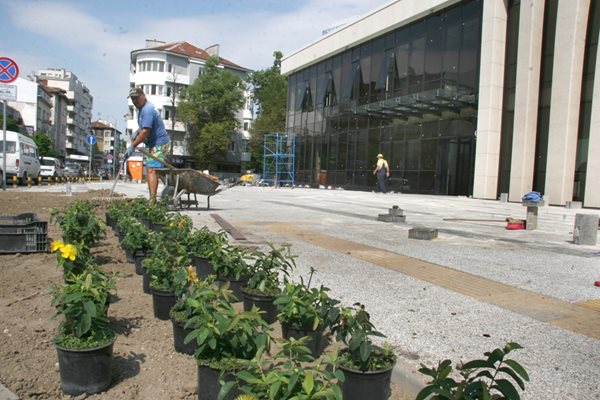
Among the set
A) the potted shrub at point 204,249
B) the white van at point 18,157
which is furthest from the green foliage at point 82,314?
the white van at point 18,157

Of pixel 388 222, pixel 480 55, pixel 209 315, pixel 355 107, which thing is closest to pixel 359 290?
pixel 209 315

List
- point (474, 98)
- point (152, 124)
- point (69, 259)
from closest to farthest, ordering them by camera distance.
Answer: point (69, 259)
point (152, 124)
point (474, 98)

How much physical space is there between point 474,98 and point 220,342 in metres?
21.2

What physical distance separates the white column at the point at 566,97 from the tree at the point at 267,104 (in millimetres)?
42735

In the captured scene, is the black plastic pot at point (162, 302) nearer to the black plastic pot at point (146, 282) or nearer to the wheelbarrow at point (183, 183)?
the black plastic pot at point (146, 282)

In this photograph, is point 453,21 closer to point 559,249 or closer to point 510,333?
point 559,249

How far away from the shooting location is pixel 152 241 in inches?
178

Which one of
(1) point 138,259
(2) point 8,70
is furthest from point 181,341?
(2) point 8,70

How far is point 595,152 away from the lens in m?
16.3

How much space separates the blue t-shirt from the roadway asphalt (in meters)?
1.72

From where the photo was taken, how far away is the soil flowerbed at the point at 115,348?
2383mm

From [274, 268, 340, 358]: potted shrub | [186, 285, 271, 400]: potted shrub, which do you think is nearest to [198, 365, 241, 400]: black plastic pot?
[186, 285, 271, 400]: potted shrub

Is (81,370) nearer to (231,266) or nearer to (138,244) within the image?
(231,266)

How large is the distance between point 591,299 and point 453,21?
20.9 m
